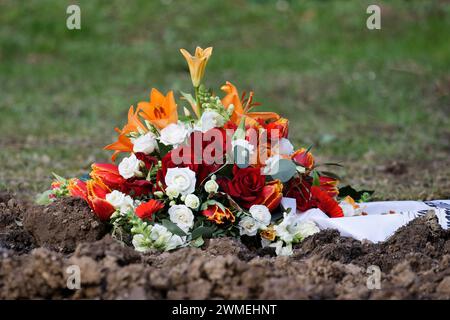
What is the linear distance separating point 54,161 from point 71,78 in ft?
14.1

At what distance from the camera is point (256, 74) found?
10.8m

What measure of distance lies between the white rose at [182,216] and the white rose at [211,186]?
131 mm

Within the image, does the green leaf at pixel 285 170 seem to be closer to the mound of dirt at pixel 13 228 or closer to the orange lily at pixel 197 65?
the orange lily at pixel 197 65

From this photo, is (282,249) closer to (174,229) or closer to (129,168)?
(174,229)

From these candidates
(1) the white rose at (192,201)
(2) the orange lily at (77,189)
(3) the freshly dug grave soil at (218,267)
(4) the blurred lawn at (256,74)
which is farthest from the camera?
(4) the blurred lawn at (256,74)

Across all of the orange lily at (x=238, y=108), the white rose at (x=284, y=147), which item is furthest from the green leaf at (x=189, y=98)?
the white rose at (x=284, y=147)

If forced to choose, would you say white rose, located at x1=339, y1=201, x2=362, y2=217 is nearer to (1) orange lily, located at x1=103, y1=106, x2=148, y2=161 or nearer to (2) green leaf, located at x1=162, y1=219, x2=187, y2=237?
(2) green leaf, located at x1=162, y1=219, x2=187, y2=237

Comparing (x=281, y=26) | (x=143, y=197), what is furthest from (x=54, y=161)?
(x=281, y=26)

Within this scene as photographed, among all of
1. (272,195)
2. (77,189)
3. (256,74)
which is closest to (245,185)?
(272,195)

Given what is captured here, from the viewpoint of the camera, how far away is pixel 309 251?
11.8 ft

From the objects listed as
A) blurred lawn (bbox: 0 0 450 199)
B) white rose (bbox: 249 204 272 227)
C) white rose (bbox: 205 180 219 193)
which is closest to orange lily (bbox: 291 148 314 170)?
white rose (bbox: 249 204 272 227)

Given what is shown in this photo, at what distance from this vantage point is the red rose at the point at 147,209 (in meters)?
3.67

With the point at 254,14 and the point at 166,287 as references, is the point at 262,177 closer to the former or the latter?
the point at 166,287

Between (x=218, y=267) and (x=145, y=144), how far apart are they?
1.23 m
